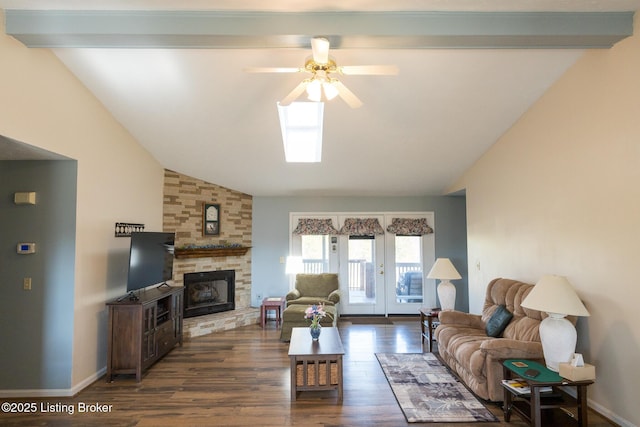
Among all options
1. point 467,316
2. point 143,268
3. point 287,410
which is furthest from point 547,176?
point 143,268

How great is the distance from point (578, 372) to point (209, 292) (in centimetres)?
559

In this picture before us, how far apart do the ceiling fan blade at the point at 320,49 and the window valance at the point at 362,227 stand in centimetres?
481

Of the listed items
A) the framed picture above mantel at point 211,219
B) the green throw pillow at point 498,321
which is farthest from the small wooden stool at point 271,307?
the green throw pillow at point 498,321

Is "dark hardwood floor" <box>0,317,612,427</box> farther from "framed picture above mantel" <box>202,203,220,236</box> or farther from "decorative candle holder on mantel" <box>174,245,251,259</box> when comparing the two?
"framed picture above mantel" <box>202,203,220,236</box>

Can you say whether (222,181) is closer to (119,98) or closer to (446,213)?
(119,98)

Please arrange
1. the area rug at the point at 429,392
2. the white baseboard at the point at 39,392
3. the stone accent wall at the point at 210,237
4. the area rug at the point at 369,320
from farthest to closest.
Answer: the area rug at the point at 369,320 < the stone accent wall at the point at 210,237 < the white baseboard at the point at 39,392 < the area rug at the point at 429,392

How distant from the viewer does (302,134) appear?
5.83m

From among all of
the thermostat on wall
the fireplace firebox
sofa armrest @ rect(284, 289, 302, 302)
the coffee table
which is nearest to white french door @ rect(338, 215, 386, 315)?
sofa armrest @ rect(284, 289, 302, 302)

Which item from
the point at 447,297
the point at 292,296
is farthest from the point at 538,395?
the point at 292,296

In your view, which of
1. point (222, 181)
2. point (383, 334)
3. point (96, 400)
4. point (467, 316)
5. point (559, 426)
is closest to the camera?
point (559, 426)

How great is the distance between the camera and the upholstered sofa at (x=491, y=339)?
336cm

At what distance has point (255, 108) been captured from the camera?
4281 mm

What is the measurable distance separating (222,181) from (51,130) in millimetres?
3240

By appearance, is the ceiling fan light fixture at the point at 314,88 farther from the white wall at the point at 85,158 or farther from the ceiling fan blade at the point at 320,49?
the white wall at the point at 85,158
